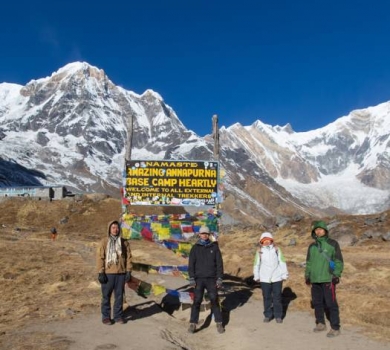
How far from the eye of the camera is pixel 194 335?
35.8 feet

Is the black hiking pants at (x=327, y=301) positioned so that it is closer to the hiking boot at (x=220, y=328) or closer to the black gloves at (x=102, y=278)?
the hiking boot at (x=220, y=328)

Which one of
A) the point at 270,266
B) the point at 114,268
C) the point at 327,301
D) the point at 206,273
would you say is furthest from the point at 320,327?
the point at 114,268

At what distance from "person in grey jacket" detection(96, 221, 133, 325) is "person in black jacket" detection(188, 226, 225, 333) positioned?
1544 mm

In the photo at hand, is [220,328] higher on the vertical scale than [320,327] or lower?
lower

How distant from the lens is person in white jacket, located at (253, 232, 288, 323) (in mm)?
11688

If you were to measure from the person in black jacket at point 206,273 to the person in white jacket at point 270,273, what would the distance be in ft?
3.69

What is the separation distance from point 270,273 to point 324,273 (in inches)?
64.7

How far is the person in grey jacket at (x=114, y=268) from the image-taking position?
36.1ft

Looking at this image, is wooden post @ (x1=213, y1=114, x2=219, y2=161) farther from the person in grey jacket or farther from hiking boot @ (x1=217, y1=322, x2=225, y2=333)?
hiking boot @ (x1=217, y1=322, x2=225, y2=333)

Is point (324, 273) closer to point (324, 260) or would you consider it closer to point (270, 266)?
point (324, 260)

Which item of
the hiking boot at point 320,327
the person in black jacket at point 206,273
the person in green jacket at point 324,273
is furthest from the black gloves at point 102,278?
the hiking boot at point 320,327

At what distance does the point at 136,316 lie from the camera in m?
11.9

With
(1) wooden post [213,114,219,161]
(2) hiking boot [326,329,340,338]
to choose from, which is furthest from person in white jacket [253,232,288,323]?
(1) wooden post [213,114,219,161]

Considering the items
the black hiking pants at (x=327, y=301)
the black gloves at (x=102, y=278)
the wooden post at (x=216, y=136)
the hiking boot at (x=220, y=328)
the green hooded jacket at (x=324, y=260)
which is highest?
the wooden post at (x=216, y=136)
